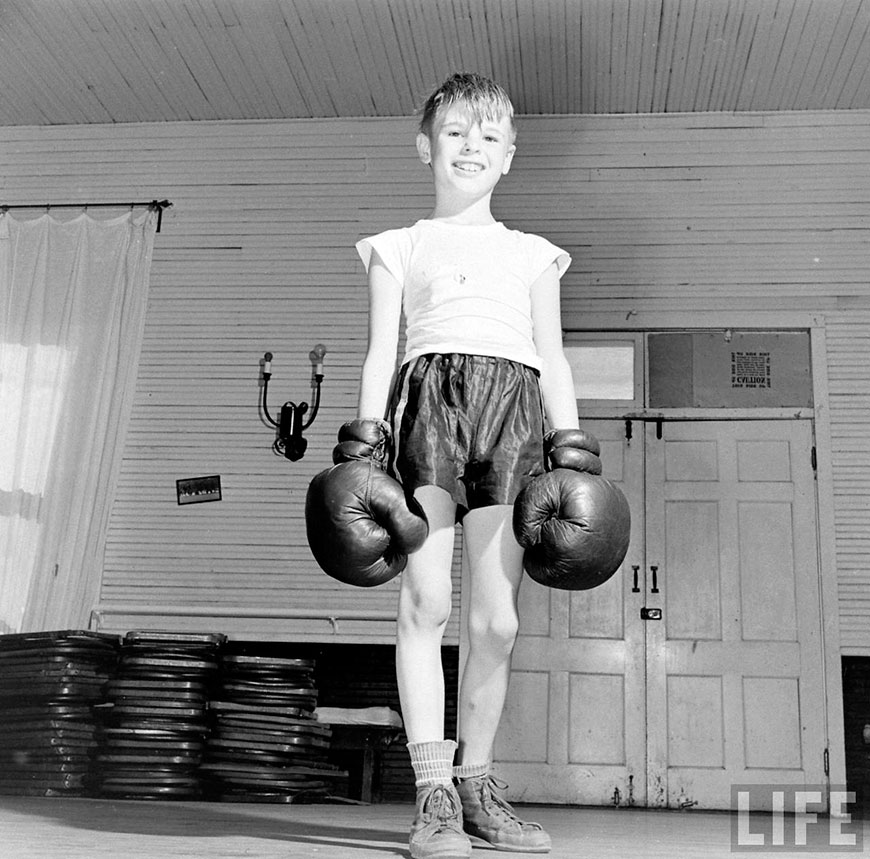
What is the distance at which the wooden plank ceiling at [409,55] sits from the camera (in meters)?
5.73

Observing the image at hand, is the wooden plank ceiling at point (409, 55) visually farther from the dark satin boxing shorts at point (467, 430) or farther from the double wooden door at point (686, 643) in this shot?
the dark satin boxing shorts at point (467, 430)

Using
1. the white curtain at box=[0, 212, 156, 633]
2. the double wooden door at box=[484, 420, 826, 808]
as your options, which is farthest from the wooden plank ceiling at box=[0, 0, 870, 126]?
the double wooden door at box=[484, 420, 826, 808]

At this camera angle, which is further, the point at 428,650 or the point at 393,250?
the point at 393,250

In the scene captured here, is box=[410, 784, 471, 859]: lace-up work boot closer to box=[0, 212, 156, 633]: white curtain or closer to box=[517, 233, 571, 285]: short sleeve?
box=[517, 233, 571, 285]: short sleeve

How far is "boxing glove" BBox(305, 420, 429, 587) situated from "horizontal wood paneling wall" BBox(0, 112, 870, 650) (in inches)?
155

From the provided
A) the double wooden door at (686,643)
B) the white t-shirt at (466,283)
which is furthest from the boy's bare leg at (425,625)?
the double wooden door at (686,643)

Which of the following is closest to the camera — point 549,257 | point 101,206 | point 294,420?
point 549,257

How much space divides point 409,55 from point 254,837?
488 centimetres

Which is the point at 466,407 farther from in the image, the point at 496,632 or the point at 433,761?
the point at 433,761

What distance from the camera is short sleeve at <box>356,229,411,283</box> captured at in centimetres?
244

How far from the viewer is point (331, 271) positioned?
6.58 m

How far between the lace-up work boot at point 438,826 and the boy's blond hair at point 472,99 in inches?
56.7

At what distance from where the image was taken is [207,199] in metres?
6.82

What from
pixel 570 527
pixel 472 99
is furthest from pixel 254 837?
pixel 472 99
